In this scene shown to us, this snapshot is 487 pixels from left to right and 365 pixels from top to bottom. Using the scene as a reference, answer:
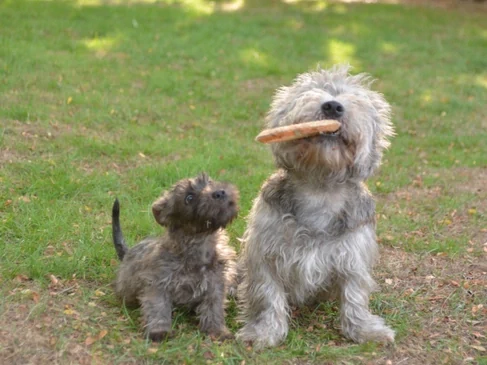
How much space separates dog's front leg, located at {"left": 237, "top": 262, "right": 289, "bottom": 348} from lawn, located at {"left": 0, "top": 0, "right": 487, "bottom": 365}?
0.39 ft

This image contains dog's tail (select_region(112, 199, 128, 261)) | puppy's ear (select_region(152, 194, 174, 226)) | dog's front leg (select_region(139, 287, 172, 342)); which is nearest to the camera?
dog's front leg (select_region(139, 287, 172, 342))

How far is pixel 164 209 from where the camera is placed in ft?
16.5

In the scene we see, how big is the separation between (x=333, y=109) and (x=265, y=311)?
156cm

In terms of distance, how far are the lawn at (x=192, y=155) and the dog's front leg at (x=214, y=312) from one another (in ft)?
0.46

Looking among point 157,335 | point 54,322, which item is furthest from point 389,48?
point 54,322

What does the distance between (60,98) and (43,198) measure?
340 centimetres

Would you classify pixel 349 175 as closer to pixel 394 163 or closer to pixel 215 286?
pixel 215 286

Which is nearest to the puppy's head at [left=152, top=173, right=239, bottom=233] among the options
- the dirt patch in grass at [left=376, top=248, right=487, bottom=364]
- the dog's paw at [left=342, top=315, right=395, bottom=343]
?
the dog's paw at [left=342, top=315, right=395, bottom=343]

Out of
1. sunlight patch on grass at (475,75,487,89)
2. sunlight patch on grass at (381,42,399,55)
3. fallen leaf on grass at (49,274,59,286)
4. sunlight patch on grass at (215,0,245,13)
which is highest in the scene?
sunlight patch on grass at (215,0,245,13)

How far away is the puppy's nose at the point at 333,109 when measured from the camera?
446cm

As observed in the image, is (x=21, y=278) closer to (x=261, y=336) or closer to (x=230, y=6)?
(x=261, y=336)

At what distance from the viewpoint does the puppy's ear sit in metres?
5.00

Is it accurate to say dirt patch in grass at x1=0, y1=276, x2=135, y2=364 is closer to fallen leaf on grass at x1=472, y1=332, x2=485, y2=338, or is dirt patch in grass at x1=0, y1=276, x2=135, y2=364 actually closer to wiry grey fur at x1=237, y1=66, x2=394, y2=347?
wiry grey fur at x1=237, y1=66, x2=394, y2=347

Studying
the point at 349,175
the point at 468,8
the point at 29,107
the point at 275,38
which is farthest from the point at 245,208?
the point at 468,8
